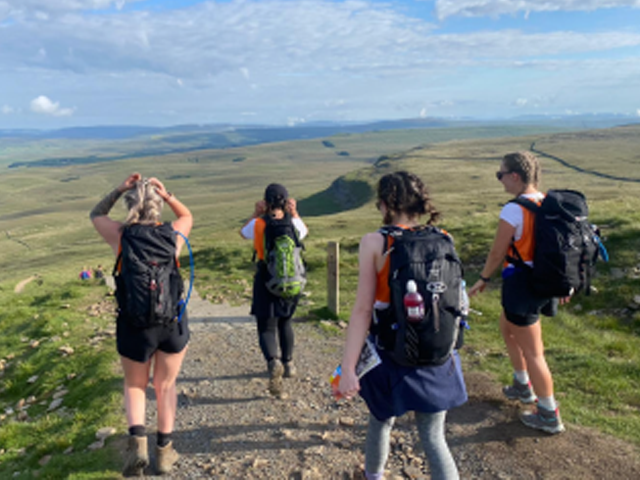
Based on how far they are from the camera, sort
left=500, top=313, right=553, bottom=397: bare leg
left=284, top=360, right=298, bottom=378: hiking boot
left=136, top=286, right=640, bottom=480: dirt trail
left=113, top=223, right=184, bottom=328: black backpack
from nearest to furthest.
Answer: left=113, top=223, right=184, bottom=328: black backpack, left=136, top=286, right=640, bottom=480: dirt trail, left=500, top=313, right=553, bottom=397: bare leg, left=284, top=360, right=298, bottom=378: hiking boot

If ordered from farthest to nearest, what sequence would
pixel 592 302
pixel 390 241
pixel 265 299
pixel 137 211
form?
pixel 592 302, pixel 265 299, pixel 137 211, pixel 390 241

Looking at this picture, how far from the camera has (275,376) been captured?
710 centimetres

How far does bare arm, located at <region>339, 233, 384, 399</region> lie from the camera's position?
371cm

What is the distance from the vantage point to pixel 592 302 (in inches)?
447

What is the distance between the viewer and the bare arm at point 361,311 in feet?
12.2

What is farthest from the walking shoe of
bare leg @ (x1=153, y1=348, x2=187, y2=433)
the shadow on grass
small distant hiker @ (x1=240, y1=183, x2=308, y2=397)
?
the shadow on grass

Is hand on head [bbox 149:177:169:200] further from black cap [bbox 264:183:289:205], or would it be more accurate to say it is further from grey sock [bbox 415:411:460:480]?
grey sock [bbox 415:411:460:480]

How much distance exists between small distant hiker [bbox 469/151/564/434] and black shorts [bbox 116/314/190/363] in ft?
10.7

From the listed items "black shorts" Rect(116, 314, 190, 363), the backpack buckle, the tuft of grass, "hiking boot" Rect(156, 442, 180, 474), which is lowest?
the tuft of grass

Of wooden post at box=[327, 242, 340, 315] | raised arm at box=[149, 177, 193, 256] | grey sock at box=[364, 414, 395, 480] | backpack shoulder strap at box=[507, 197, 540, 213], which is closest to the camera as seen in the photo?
grey sock at box=[364, 414, 395, 480]

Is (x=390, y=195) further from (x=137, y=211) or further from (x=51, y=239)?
(x=51, y=239)

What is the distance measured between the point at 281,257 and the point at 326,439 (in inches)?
90.7

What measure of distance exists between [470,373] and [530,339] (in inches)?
100

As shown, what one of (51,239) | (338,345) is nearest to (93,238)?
(51,239)
